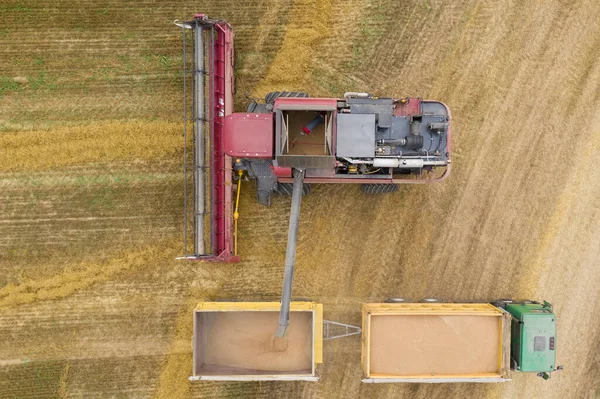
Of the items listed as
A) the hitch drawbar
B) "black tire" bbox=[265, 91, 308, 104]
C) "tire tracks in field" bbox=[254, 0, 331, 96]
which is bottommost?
the hitch drawbar

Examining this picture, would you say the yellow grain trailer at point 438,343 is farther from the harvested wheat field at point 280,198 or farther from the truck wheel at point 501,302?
the harvested wheat field at point 280,198

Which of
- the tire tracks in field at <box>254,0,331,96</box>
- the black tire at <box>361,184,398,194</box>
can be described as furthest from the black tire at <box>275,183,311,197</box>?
the tire tracks in field at <box>254,0,331,96</box>

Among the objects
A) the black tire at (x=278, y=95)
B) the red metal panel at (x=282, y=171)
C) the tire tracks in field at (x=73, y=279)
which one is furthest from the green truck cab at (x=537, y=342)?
the tire tracks in field at (x=73, y=279)

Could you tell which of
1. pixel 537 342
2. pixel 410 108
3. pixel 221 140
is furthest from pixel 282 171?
pixel 537 342

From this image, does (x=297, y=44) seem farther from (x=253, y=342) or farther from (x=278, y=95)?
(x=253, y=342)

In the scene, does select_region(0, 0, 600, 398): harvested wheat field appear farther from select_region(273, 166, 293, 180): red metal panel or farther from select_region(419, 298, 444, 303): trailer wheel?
select_region(273, 166, 293, 180): red metal panel
